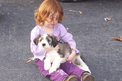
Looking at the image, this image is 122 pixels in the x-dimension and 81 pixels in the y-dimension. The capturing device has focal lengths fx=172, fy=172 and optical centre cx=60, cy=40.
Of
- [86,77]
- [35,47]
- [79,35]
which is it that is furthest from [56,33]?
[79,35]

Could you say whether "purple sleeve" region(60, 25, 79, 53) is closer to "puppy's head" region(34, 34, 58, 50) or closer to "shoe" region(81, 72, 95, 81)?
"puppy's head" region(34, 34, 58, 50)

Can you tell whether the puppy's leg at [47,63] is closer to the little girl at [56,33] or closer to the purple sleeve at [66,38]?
the little girl at [56,33]

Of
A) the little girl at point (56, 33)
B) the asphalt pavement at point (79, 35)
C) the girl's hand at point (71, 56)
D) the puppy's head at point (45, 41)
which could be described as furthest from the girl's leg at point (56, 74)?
the puppy's head at point (45, 41)

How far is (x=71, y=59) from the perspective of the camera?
2.71 metres

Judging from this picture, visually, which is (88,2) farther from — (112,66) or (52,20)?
(52,20)

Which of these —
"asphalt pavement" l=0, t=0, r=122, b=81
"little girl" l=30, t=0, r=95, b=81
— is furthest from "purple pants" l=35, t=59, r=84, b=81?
"asphalt pavement" l=0, t=0, r=122, b=81

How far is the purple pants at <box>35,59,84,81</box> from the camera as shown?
2.53 m

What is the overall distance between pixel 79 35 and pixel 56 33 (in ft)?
4.60

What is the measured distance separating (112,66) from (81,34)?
1.25 metres

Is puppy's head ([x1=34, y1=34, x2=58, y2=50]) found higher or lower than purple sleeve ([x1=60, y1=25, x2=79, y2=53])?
higher

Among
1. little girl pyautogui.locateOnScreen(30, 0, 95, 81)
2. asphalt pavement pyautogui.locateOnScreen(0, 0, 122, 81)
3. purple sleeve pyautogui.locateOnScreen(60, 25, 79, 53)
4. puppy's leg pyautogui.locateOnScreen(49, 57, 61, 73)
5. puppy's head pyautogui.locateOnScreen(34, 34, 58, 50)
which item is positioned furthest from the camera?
asphalt pavement pyautogui.locateOnScreen(0, 0, 122, 81)

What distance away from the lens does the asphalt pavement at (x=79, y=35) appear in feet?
9.62

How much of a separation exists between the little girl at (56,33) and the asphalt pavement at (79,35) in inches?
12.4

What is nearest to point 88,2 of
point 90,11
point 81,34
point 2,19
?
point 90,11
